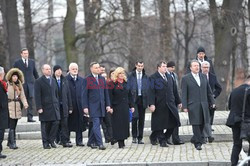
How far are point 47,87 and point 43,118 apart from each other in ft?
2.50

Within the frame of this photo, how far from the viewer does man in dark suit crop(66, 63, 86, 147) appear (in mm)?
17062

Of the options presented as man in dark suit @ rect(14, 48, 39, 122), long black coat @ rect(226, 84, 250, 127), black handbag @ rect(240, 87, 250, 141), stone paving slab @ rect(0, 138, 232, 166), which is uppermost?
man in dark suit @ rect(14, 48, 39, 122)

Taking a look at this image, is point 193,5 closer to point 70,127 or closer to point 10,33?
point 10,33

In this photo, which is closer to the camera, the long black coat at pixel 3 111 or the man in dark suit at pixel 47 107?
the long black coat at pixel 3 111

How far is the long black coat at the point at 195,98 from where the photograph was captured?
15.7 m

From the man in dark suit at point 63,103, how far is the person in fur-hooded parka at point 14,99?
874 mm

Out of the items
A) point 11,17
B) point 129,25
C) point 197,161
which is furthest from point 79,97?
point 129,25

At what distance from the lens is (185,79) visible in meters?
15.9

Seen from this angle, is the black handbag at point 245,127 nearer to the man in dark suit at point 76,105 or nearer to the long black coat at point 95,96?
the long black coat at point 95,96

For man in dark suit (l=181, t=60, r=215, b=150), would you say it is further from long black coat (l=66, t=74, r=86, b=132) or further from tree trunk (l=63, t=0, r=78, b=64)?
tree trunk (l=63, t=0, r=78, b=64)

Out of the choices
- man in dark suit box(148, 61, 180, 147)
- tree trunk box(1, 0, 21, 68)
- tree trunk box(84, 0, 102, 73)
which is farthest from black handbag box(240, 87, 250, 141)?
tree trunk box(84, 0, 102, 73)

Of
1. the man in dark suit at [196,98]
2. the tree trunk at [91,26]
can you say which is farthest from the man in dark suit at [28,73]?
the tree trunk at [91,26]

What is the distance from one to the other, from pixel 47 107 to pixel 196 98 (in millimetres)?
3622

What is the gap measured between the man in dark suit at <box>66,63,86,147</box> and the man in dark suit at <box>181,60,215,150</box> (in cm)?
275
